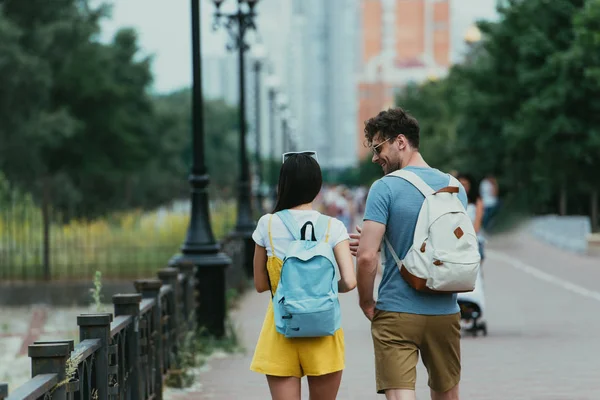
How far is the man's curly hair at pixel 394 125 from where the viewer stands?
555 centimetres

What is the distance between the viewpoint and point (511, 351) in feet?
38.7

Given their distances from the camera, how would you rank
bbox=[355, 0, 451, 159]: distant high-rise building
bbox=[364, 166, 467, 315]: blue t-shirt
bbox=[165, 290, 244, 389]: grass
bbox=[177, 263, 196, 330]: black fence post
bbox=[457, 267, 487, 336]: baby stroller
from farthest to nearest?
bbox=[355, 0, 451, 159]: distant high-rise building
bbox=[457, 267, 487, 336]: baby stroller
bbox=[177, 263, 196, 330]: black fence post
bbox=[165, 290, 244, 389]: grass
bbox=[364, 166, 467, 315]: blue t-shirt

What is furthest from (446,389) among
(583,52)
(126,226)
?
(583,52)

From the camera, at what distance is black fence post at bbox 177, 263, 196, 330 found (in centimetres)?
1103

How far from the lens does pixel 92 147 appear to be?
6431 cm

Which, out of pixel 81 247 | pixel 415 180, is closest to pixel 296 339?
pixel 415 180

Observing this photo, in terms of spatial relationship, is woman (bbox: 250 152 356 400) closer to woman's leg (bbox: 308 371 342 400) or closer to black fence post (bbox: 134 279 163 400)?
woman's leg (bbox: 308 371 342 400)

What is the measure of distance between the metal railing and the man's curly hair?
1.63 m

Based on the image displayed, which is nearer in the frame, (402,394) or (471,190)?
(402,394)

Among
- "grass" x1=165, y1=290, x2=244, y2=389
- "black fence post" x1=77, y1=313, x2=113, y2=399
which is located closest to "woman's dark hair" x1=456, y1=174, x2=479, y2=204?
"grass" x1=165, y1=290, x2=244, y2=389

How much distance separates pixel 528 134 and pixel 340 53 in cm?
16082

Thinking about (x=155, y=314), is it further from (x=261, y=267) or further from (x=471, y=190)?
(x=471, y=190)

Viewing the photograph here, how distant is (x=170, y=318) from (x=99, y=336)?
3642mm

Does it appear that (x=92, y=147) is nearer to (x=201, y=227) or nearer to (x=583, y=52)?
(x=583, y=52)
